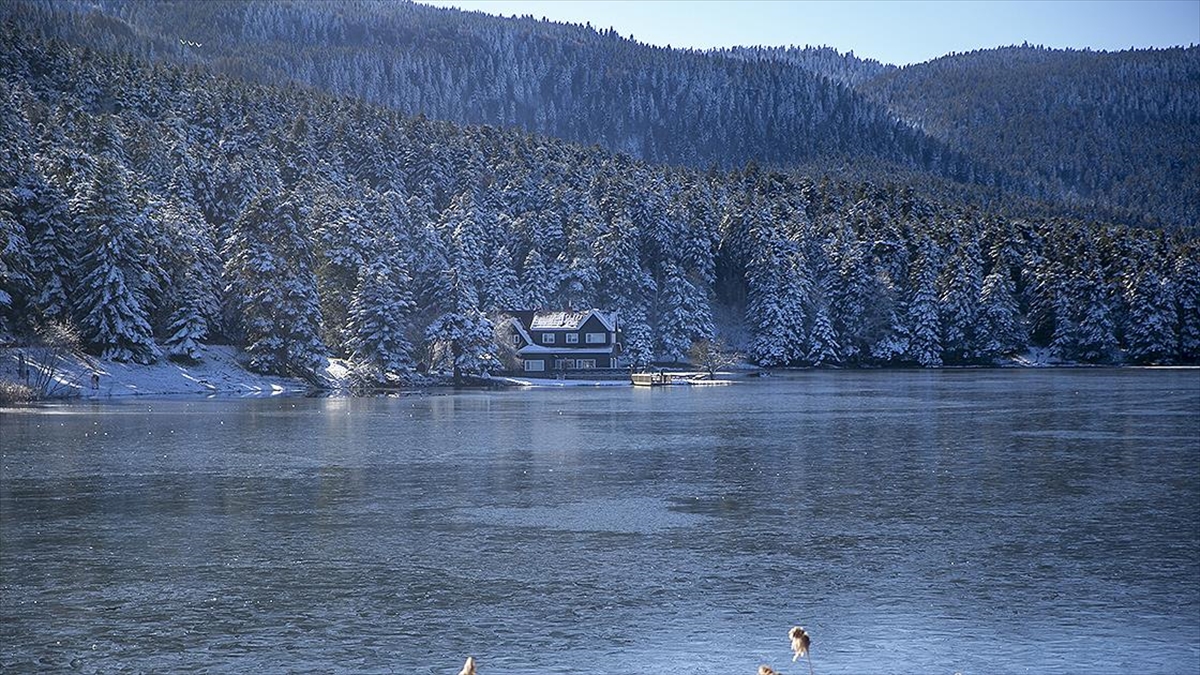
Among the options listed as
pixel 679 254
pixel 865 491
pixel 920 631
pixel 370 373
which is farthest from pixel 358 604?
pixel 679 254

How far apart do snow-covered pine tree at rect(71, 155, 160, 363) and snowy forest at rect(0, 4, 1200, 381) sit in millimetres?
195

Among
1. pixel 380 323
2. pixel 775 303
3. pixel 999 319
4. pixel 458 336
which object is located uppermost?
pixel 775 303

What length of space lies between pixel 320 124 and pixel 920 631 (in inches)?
6588

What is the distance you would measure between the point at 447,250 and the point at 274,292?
97.1 feet

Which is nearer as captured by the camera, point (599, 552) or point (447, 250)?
point (599, 552)

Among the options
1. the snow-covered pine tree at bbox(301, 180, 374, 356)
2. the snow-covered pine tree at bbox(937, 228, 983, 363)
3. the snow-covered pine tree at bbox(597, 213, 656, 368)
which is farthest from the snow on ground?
the snow-covered pine tree at bbox(937, 228, 983, 363)

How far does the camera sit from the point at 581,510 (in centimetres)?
3170

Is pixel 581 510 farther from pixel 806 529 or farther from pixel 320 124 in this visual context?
pixel 320 124

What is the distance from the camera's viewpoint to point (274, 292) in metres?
92.6

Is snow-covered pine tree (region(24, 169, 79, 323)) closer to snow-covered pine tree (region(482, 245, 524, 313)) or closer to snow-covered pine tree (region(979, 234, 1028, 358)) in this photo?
snow-covered pine tree (region(482, 245, 524, 313))

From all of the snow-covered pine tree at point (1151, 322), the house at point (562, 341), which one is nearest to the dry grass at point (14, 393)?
the house at point (562, 341)

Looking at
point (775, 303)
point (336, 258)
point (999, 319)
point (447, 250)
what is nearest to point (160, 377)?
point (336, 258)

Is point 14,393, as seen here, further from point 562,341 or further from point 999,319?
point 999,319

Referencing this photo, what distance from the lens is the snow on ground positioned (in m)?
79.6
